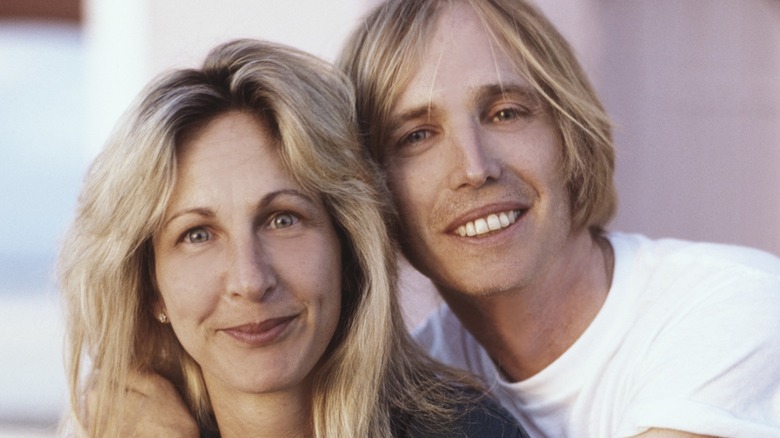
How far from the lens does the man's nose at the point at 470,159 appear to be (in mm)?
2678

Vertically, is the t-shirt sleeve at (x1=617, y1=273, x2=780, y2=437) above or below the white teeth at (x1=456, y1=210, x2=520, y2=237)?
below

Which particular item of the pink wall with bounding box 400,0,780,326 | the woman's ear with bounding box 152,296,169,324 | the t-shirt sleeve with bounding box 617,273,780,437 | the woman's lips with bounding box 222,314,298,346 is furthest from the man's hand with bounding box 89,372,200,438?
the pink wall with bounding box 400,0,780,326

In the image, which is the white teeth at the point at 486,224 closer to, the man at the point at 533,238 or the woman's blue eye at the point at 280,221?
the man at the point at 533,238

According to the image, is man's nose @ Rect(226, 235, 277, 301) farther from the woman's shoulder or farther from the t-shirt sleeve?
the t-shirt sleeve

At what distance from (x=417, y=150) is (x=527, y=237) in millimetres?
338

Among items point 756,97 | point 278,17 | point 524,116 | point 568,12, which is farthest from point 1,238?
point 524,116

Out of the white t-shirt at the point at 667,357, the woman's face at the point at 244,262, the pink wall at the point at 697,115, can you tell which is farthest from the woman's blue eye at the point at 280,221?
the pink wall at the point at 697,115

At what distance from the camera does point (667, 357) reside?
8.41 feet

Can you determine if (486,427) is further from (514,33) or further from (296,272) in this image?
(514,33)

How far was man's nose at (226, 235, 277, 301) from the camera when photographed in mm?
2373

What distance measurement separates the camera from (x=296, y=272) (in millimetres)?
2457

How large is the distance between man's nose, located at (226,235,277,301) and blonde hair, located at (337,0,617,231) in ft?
1.72

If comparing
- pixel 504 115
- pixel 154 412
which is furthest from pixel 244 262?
pixel 504 115

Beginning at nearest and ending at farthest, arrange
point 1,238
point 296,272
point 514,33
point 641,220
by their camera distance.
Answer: point 296,272 < point 514,33 < point 641,220 < point 1,238
